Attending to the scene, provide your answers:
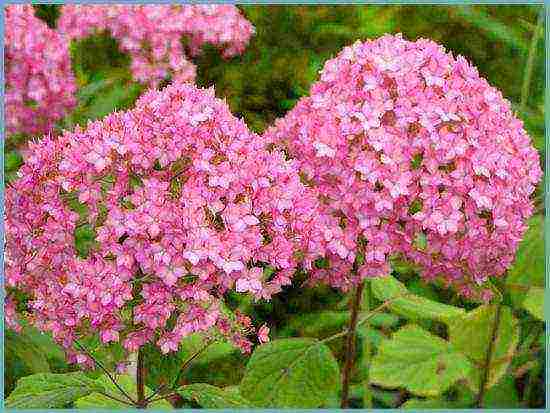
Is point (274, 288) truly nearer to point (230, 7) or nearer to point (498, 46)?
point (230, 7)

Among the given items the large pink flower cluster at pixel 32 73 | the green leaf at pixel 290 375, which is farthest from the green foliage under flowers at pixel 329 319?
the large pink flower cluster at pixel 32 73

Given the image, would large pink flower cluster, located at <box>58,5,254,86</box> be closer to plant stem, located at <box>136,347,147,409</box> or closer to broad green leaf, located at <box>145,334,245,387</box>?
broad green leaf, located at <box>145,334,245,387</box>

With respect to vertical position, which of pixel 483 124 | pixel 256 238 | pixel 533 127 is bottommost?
pixel 533 127

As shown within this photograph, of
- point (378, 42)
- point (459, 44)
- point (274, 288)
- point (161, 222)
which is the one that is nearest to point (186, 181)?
point (161, 222)

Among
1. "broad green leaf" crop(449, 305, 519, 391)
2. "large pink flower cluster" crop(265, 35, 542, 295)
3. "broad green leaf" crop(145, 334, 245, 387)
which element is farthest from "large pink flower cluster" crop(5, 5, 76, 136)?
"broad green leaf" crop(449, 305, 519, 391)

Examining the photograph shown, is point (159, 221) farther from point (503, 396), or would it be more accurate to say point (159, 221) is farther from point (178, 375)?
point (503, 396)

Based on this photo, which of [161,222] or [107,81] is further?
[107,81]
